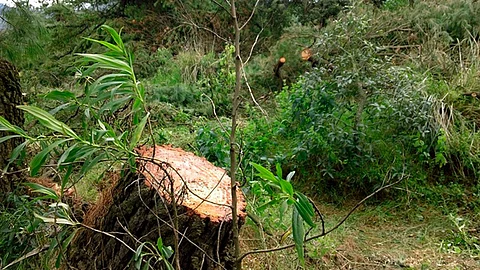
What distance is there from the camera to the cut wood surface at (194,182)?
204cm

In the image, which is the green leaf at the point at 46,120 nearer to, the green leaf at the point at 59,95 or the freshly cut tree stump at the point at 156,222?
the green leaf at the point at 59,95

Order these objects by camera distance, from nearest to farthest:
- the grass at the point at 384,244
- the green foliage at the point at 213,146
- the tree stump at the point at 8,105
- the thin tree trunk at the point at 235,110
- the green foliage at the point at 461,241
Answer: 1. the thin tree trunk at the point at 235,110
2. the tree stump at the point at 8,105
3. the grass at the point at 384,244
4. the green foliage at the point at 461,241
5. the green foliage at the point at 213,146

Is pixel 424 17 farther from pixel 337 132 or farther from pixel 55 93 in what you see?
pixel 55 93

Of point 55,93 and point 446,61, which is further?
point 446,61

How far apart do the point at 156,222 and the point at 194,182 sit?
12.4 inches

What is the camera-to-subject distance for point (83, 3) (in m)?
9.87

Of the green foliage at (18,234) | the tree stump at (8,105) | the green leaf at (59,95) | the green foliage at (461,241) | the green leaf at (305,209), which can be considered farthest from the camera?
the green foliage at (461,241)

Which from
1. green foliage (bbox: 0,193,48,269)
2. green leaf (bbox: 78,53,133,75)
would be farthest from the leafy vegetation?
green leaf (bbox: 78,53,133,75)

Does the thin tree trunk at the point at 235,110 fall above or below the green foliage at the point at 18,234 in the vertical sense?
above

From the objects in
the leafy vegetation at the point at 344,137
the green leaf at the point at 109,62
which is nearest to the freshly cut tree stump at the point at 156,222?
the leafy vegetation at the point at 344,137

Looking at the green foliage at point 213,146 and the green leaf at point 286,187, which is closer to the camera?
the green leaf at point 286,187

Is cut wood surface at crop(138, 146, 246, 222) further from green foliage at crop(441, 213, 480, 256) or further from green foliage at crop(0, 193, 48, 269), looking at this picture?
green foliage at crop(441, 213, 480, 256)

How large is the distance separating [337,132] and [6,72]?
2339 millimetres

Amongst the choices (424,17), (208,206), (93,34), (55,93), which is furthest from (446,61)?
(93,34)
